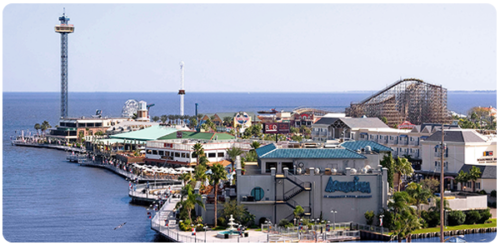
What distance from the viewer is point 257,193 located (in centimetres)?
5788

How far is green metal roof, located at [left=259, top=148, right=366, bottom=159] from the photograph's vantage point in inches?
2359

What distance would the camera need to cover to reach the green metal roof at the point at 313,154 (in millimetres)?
59906

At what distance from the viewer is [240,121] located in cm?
16588

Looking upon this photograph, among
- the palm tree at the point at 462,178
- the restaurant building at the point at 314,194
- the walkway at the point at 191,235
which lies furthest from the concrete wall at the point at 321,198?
the palm tree at the point at 462,178

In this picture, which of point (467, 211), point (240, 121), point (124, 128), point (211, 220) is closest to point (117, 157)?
point (124, 128)

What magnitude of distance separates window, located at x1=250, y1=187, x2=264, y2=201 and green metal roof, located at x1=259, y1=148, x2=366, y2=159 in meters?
3.26

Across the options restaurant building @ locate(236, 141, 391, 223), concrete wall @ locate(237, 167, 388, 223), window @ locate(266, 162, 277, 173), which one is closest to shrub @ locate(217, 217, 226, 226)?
restaurant building @ locate(236, 141, 391, 223)

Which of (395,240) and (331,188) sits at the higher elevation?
(331,188)

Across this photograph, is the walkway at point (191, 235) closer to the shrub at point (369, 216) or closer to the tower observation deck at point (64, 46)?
the shrub at point (369, 216)

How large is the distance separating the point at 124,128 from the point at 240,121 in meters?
27.2

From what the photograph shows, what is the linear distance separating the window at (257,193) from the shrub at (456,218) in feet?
53.3

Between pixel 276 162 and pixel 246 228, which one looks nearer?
pixel 246 228

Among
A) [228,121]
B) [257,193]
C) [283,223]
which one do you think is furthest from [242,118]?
[283,223]

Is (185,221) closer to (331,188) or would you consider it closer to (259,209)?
(259,209)
